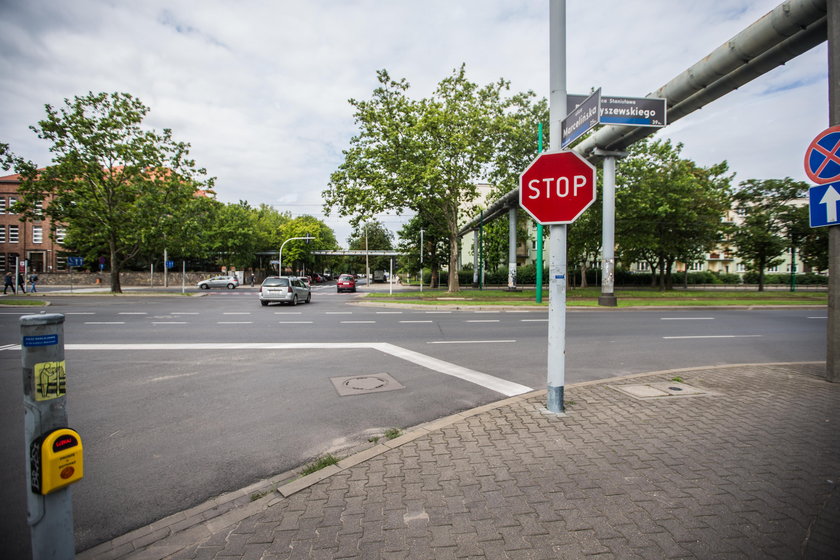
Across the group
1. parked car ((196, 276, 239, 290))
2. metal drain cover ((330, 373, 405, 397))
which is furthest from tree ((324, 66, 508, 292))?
parked car ((196, 276, 239, 290))

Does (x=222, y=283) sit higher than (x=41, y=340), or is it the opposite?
(x=41, y=340)

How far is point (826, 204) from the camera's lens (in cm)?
560

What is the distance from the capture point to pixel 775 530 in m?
2.36

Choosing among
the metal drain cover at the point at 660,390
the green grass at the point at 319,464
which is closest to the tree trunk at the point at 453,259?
the metal drain cover at the point at 660,390

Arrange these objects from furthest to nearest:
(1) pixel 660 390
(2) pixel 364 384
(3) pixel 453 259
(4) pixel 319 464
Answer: (3) pixel 453 259 < (2) pixel 364 384 < (1) pixel 660 390 < (4) pixel 319 464

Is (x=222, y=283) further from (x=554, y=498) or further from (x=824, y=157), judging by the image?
(x=824, y=157)

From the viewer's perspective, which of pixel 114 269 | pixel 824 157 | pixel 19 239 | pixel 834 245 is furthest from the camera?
pixel 19 239

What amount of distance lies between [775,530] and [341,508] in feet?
8.72

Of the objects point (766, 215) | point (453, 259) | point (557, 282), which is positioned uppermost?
point (766, 215)

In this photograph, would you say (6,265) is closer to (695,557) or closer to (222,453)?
(222,453)

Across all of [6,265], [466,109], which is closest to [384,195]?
[466,109]

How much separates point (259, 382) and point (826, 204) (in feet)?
28.3

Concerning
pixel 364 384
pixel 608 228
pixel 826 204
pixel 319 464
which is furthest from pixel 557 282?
pixel 608 228

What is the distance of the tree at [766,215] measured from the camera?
29.9 metres
